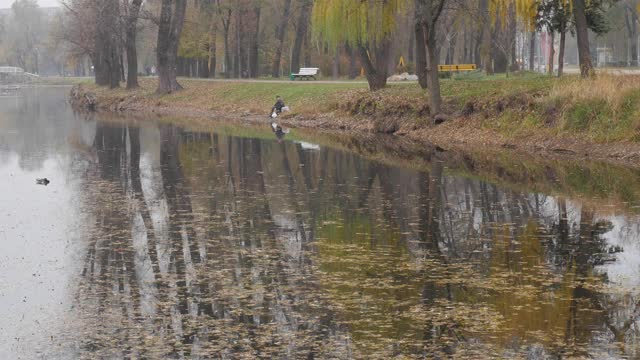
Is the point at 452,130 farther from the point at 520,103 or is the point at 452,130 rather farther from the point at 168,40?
the point at 168,40

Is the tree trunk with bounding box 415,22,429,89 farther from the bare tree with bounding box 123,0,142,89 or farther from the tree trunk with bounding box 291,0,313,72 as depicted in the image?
the bare tree with bounding box 123,0,142,89

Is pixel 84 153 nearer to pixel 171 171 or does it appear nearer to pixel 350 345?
pixel 171 171

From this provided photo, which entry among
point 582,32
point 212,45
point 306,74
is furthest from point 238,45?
point 582,32

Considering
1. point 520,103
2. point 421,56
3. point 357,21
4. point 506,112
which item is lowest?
point 506,112

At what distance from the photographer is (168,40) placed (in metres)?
57.9

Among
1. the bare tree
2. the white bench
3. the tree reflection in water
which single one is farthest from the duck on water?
the white bench

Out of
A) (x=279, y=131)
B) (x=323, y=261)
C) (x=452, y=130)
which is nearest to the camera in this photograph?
(x=323, y=261)

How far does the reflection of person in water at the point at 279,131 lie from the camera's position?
36919mm

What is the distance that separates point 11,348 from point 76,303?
6.00 ft

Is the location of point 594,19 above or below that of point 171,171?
above

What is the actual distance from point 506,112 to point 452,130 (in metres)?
2.05

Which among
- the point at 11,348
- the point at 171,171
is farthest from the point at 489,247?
the point at 171,171

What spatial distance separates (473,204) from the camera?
19.8 m

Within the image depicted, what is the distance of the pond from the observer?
34.9 ft
